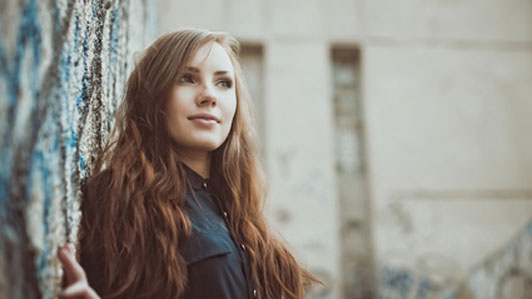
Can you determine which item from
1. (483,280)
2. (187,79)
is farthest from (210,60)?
(483,280)

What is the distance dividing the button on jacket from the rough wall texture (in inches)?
15.1

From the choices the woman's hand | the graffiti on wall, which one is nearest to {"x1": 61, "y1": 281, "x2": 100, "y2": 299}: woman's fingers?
the woman's hand

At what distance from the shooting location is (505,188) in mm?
6645

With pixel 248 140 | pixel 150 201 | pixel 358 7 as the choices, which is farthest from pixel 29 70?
pixel 358 7

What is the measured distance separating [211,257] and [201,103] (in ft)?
1.81

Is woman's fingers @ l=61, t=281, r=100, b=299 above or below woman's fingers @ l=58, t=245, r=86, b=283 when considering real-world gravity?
below

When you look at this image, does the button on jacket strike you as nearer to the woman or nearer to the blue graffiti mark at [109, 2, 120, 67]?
the woman

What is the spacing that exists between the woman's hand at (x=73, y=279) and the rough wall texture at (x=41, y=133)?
0.03 metres

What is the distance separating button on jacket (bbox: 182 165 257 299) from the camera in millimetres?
1479

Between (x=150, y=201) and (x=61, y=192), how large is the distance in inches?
11.2

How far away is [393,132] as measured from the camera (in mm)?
6758

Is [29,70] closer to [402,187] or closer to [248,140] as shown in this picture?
[248,140]

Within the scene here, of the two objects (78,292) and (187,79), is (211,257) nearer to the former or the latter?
(78,292)

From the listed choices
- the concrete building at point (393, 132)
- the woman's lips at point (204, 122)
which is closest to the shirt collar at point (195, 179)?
the woman's lips at point (204, 122)
